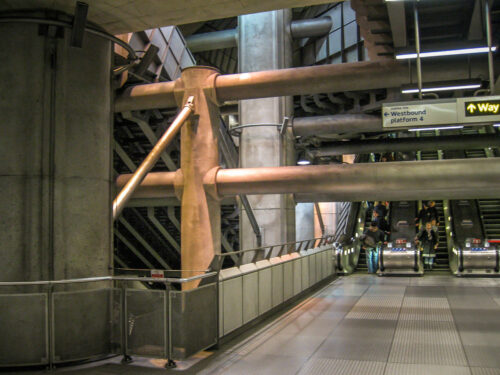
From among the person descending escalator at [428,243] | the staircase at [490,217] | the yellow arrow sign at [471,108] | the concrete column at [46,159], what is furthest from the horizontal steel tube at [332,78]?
the staircase at [490,217]

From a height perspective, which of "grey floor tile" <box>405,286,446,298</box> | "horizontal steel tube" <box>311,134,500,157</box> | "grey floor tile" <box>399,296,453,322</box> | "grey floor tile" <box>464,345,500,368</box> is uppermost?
"horizontal steel tube" <box>311,134,500,157</box>

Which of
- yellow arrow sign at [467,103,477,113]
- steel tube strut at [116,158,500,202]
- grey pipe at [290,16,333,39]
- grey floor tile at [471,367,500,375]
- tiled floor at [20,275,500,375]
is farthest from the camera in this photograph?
grey pipe at [290,16,333,39]

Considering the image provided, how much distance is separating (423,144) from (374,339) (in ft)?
34.1

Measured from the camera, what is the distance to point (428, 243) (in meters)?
17.6

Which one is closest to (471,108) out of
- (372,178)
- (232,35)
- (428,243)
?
(372,178)

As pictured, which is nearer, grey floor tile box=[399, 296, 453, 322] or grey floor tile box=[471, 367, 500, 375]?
grey floor tile box=[471, 367, 500, 375]

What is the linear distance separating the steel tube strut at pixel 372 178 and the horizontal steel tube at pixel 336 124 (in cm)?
303

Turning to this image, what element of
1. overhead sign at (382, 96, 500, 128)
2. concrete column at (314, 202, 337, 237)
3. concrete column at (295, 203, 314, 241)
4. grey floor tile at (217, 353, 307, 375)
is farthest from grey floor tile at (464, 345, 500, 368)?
concrete column at (314, 202, 337, 237)

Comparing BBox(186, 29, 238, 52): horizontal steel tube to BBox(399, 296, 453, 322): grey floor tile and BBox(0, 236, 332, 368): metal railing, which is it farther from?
BBox(0, 236, 332, 368): metal railing

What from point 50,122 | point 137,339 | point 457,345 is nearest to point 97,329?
point 137,339

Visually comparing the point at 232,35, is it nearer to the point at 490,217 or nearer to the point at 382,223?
the point at 382,223

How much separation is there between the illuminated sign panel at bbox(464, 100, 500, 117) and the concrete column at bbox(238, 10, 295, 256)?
7.09m

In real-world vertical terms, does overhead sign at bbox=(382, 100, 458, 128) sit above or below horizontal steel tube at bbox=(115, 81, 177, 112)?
below

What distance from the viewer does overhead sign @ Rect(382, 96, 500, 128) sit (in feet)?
26.4
